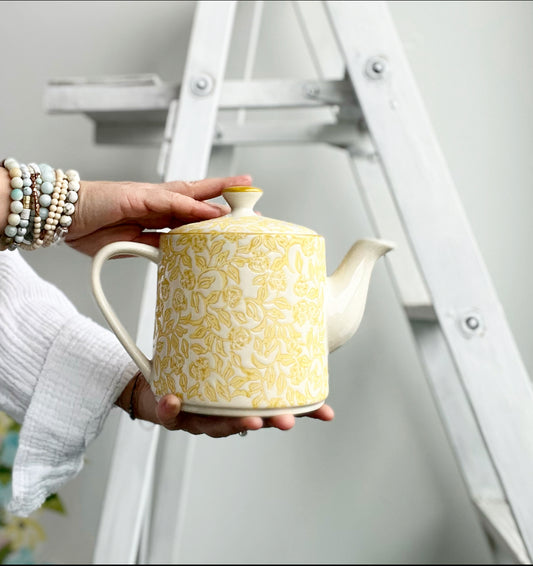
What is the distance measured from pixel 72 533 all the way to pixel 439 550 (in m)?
0.77

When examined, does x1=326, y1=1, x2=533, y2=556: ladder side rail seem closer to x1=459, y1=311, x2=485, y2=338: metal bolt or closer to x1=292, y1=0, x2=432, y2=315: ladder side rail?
x1=459, y1=311, x2=485, y2=338: metal bolt

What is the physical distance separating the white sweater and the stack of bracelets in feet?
0.47

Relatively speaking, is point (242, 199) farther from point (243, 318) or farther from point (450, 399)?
point (450, 399)

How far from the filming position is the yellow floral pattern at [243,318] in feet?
1.54

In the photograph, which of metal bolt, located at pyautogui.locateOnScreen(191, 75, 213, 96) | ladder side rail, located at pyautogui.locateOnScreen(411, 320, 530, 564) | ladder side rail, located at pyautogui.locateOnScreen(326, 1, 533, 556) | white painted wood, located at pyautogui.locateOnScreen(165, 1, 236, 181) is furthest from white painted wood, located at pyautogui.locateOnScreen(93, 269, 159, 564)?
ladder side rail, located at pyautogui.locateOnScreen(411, 320, 530, 564)

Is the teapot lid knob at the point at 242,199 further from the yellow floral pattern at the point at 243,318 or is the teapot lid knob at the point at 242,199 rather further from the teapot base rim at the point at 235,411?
the teapot base rim at the point at 235,411

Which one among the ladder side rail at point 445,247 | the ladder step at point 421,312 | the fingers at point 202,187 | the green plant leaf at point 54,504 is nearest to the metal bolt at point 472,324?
the ladder side rail at point 445,247

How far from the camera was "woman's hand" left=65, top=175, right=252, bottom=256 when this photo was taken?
596 mm

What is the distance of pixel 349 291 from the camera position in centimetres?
55

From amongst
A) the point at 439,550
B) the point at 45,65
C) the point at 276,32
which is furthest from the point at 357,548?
the point at 45,65

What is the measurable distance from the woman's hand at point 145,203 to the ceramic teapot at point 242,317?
10 centimetres

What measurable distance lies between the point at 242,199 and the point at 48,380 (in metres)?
0.33

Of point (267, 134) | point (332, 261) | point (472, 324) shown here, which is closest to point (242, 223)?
point (472, 324)

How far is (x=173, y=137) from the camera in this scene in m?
0.96
